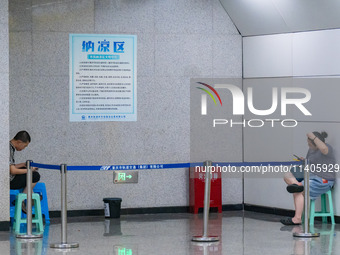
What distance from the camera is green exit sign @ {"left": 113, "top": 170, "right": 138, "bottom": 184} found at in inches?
531

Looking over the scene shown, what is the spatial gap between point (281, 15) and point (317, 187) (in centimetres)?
265

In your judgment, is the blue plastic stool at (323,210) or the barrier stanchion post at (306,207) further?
the blue plastic stool at (323,210)

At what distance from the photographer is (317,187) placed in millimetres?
12094

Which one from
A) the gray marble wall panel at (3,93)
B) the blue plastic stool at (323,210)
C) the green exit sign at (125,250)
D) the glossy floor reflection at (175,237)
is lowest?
the green exit sign at (125,250)

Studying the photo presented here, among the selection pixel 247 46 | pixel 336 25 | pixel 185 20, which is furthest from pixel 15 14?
pixel 336 25

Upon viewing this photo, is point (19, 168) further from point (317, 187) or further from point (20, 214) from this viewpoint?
point (317, 187)

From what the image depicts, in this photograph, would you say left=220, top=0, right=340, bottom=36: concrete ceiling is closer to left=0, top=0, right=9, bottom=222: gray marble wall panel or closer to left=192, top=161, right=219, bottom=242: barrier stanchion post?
left=192, top=161, right=219, bottom=242: barrier stanchion post

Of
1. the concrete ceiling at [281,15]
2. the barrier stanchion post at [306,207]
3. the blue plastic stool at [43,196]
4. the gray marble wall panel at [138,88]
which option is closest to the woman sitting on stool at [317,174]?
the barrier stanchion post at [306,207]

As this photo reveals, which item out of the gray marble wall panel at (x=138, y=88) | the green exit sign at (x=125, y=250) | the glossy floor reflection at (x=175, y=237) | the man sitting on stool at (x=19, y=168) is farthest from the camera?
the gray marble wall panel at (x=138, y=88)

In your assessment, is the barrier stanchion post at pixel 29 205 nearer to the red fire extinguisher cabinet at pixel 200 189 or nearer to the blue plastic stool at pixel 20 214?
the blue plastic stool at pixel 20 214

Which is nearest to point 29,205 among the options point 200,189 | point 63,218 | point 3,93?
point 63,218

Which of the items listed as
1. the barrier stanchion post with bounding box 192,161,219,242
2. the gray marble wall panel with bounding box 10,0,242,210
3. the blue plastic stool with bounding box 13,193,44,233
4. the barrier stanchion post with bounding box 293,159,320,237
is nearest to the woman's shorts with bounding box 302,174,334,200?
the barrier stanchion post with bounding box 293,159,320,237

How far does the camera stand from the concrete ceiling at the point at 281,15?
12039mm

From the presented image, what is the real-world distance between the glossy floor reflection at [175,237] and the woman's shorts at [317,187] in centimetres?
43
